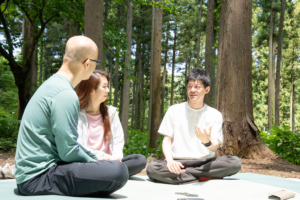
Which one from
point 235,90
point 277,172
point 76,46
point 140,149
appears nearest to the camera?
point 76,46

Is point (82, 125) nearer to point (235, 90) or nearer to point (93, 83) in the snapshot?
point (93, 83)

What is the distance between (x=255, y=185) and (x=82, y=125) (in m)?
2.13

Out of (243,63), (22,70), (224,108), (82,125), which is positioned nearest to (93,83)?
(82,125)

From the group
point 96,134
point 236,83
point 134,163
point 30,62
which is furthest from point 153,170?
point 30,62

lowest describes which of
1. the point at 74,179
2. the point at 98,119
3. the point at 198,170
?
the point at 198,170

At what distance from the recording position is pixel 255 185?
333 cm

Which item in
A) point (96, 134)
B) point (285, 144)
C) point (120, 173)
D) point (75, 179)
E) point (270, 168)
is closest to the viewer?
point (75, 179)

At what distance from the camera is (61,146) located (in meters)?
2.12

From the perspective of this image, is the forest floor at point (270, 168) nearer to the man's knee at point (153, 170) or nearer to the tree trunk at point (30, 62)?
the man's knee at point (153, 170)

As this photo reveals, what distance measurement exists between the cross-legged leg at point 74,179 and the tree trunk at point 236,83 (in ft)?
12.8

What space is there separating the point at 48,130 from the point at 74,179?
45 centimetres

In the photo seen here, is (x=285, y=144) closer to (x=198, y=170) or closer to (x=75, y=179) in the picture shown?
(x=198, y=170)

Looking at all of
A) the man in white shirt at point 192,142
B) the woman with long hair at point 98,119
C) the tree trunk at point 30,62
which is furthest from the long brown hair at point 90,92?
the tree trunk at point 30,62

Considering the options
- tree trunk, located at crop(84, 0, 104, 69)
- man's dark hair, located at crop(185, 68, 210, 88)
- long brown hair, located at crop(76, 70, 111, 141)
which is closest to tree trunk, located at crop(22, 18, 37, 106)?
tree trunk, located at crop(84, 0, 104, 69)
